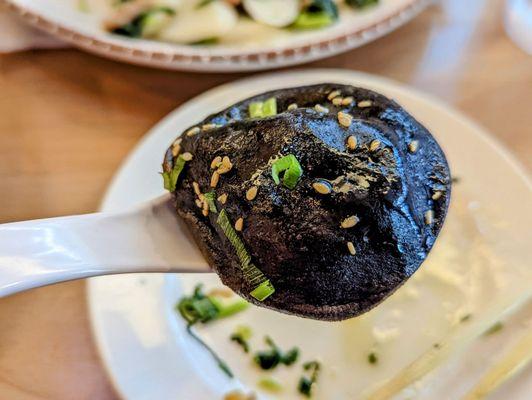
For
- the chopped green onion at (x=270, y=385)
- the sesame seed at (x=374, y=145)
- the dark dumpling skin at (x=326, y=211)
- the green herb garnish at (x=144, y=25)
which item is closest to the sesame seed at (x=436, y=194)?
the dark dumpling skin at (x=326, y=211)

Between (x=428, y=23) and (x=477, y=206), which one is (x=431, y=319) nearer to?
(x=477, y=206)

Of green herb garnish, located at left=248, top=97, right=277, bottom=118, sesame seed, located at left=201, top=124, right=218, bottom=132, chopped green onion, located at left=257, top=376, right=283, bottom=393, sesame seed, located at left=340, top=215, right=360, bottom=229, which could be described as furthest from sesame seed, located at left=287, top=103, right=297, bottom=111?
chopped green onion, located at left=257, top=376, right=283, bottom=393

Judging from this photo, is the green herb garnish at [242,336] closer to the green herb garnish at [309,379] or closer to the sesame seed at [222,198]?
the green herb garnish at [309,379]

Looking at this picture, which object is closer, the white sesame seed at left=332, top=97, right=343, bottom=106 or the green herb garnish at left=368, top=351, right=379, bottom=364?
the white sesame seed at left=332, top=97, right=343, bottom=106

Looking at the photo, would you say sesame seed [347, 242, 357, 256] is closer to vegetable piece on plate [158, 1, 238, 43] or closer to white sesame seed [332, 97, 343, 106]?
white sesame seed [332, 97, 343, 106]

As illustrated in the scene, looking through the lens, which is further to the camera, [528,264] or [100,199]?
[100,199]

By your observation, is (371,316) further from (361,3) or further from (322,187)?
(361,3)

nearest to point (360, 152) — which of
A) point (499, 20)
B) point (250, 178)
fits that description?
point (250, 178)
